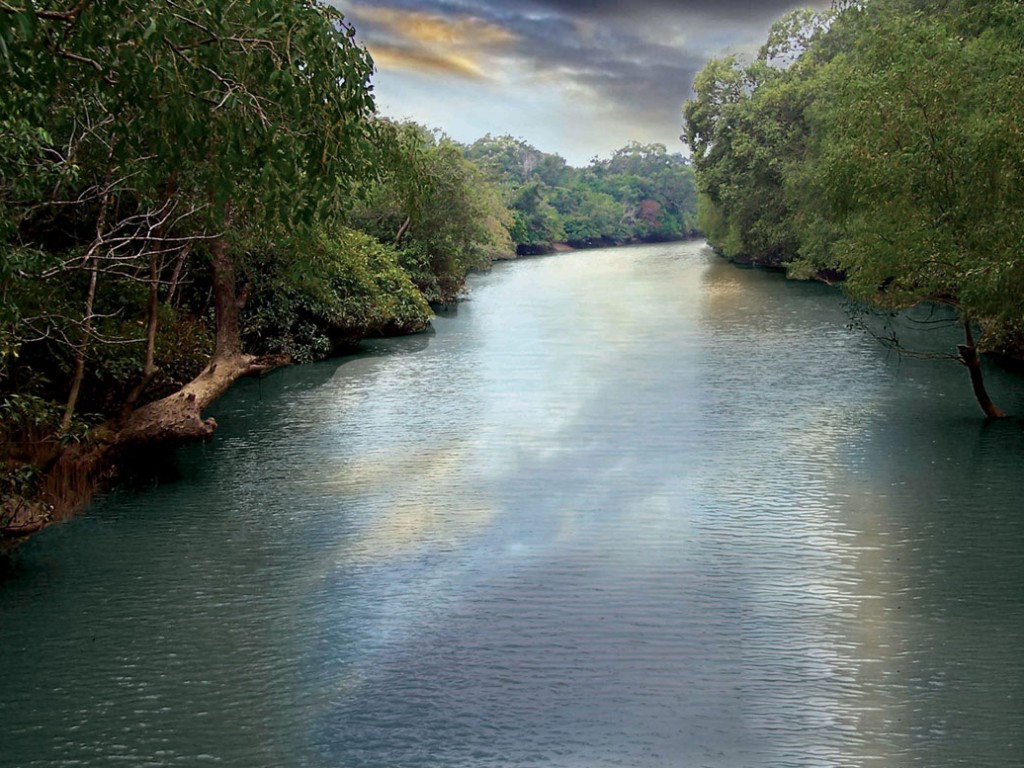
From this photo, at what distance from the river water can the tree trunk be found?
0.33m

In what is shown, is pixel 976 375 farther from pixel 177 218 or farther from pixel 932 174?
pixel 177 218

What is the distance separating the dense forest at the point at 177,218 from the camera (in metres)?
6.59

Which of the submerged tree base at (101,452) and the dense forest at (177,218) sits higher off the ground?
the dense forest at (177,218)

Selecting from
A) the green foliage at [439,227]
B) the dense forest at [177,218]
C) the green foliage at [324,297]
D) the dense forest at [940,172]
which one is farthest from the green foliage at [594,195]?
the dense forest at [940,172]

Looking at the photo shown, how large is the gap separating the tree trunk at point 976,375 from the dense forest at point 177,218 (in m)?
10.6

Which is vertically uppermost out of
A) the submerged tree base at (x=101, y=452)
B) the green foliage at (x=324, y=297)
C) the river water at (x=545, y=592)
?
the green foliage at (x=324, y=297)

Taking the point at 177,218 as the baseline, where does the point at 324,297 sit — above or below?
below

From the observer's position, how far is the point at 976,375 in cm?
1877

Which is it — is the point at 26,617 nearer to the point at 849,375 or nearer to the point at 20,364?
the point at 20,364

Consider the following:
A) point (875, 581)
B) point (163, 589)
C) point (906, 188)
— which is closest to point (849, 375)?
point (906, 188)

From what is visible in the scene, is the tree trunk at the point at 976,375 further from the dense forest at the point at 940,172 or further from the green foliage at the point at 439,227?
the green foliage at the point at 439,227

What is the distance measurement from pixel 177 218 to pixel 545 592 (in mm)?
7318

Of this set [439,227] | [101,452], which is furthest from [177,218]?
[439,227]

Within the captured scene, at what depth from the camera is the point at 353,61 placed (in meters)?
6.64
